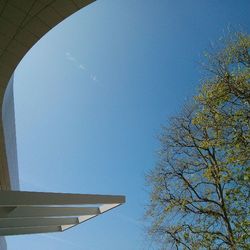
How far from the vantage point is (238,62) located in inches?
452

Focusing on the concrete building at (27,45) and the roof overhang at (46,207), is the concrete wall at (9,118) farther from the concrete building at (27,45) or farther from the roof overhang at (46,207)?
the roof overhang at (46,207)

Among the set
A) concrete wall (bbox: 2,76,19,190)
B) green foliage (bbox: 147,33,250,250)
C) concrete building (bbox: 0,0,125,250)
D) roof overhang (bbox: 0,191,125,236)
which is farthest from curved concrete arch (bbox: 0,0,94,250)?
green foliage (bbox: 147,33,250,250)

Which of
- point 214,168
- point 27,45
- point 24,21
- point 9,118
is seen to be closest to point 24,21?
point 24,21

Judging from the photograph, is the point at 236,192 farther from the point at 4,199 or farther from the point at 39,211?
the point at 4,199

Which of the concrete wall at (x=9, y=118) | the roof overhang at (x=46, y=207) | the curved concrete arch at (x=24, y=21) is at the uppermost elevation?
the concrete wall at (x=9, y=118)

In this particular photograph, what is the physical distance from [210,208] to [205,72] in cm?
557

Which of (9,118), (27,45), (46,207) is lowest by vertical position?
(46,207)

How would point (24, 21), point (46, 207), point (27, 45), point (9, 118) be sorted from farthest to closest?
point (9, 118) → point (46, 207) → point (27, 45) → point (24, 21)

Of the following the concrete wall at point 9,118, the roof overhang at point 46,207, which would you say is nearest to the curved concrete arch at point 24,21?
the concrete wall at point 9,118

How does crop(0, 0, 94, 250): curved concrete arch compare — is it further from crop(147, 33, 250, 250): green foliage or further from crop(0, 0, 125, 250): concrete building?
crop(147, 33, 250, 250): green foliage

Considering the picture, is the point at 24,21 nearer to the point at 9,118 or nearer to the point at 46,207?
the point at 46,207

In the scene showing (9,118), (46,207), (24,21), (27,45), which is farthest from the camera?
(9,118)

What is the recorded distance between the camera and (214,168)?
11.5m

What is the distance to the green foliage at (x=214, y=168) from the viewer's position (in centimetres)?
1005
